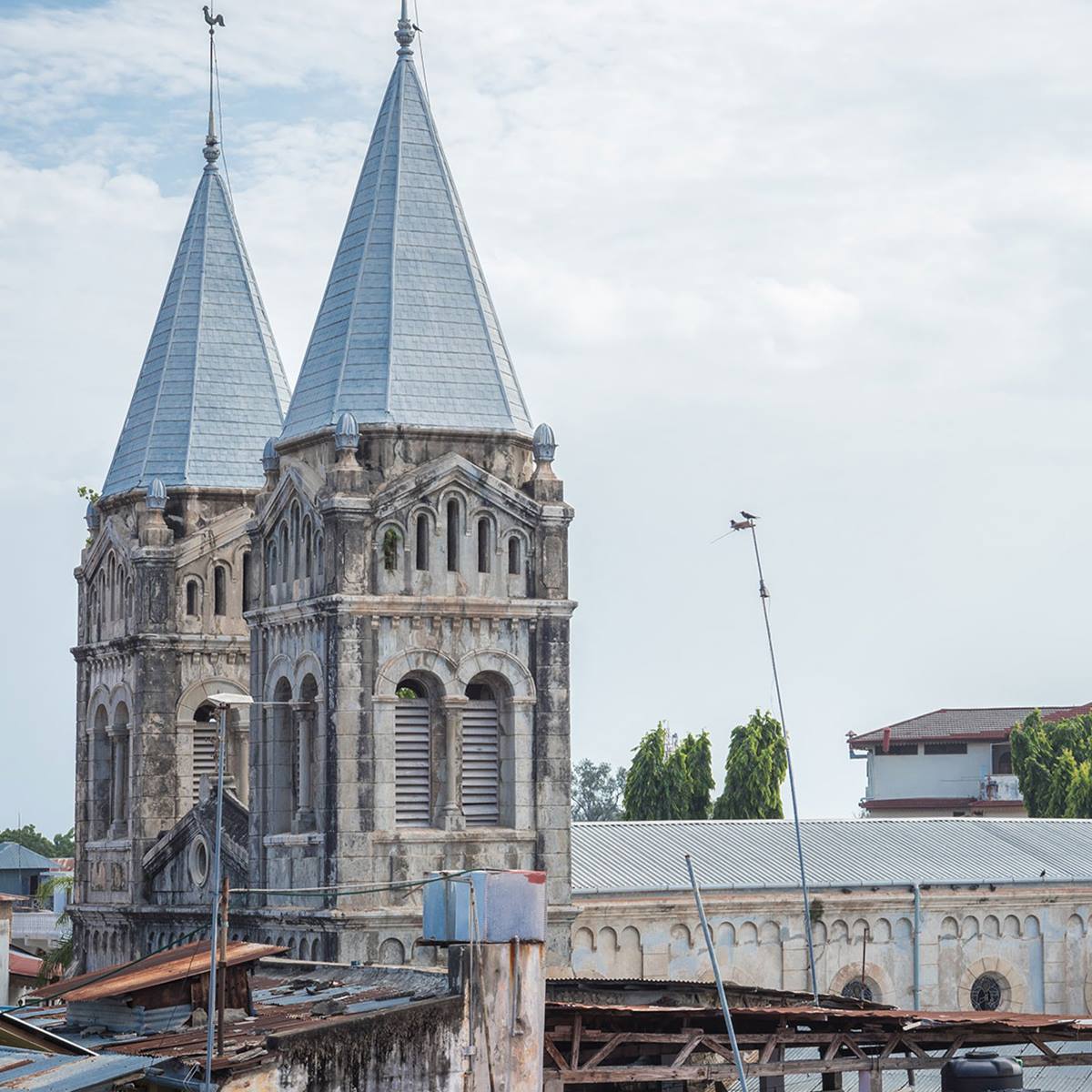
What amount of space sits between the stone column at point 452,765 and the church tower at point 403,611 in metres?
0.05

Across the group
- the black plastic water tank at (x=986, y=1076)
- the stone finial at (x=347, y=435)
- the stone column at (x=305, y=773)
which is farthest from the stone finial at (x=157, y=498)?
the black plastic water tank at (x=986, y=1076)

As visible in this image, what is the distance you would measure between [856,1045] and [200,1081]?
11.3m

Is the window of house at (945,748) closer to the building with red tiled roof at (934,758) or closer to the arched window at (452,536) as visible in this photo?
the building with red tiled roof at (934,758)

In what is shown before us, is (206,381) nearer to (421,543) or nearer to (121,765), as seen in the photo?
(121,765)

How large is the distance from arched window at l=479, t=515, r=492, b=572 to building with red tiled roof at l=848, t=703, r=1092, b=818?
189 ft

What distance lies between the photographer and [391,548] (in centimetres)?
4869

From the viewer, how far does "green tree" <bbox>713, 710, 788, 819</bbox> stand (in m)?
73.2

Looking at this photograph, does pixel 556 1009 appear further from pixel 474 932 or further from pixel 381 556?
pixel 381 556

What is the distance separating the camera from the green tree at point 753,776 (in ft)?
240

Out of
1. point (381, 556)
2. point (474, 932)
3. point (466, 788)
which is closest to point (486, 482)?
point (381, 556)

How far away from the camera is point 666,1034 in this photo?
119 feet

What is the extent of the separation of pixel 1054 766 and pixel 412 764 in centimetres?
4069

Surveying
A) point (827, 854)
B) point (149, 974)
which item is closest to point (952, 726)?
point (827, 854)

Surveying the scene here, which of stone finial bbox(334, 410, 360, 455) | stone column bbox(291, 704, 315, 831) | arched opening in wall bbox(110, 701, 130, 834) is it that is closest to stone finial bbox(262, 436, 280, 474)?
stone finial bbox(334, 410, 360, 455)
